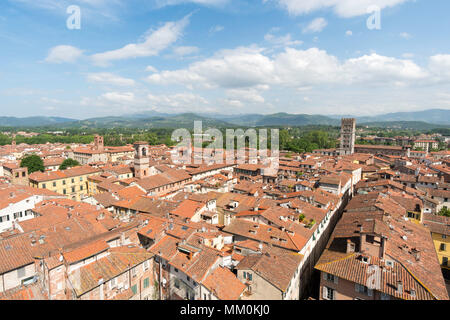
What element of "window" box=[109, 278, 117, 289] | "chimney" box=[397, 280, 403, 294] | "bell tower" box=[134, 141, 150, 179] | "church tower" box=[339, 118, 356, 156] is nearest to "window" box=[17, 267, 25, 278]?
"window" box=[109, 278, 117, 289]

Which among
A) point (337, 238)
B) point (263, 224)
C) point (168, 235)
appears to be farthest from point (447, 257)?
point (168, 235)

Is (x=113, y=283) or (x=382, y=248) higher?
(x=382, y=248)

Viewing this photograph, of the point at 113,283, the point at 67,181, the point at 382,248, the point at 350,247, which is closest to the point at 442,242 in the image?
the point at 350,247

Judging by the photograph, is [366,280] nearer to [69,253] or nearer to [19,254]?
[69,253]

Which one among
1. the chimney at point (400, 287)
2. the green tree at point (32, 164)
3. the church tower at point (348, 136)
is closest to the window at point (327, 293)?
the chimney at point (400, 287)

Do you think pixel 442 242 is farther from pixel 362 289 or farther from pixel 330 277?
pixel 330 277

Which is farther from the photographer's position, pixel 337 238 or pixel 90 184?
pixel 90 184
